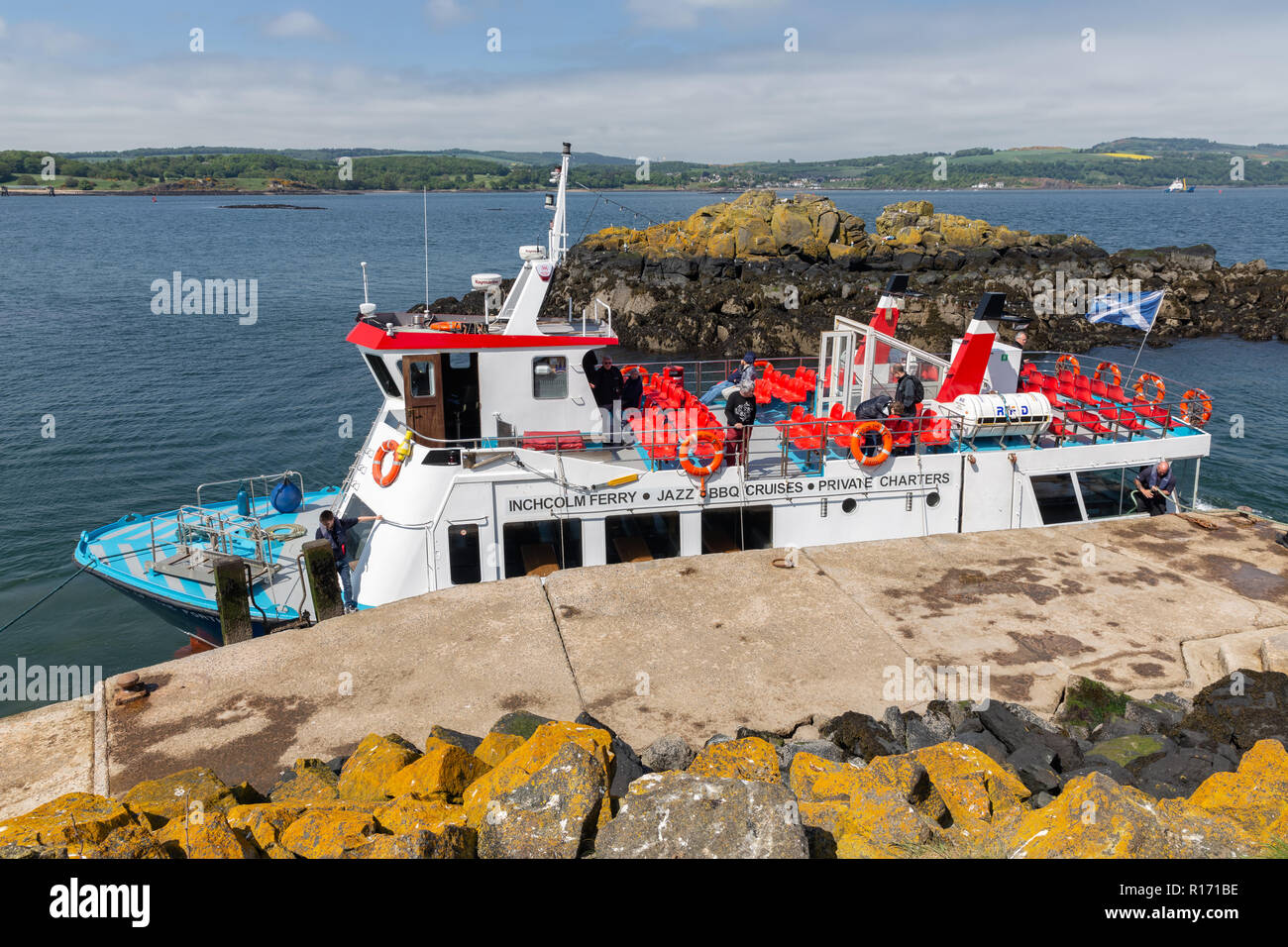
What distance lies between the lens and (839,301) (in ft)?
146

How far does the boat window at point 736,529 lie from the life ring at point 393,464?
453 centimetres

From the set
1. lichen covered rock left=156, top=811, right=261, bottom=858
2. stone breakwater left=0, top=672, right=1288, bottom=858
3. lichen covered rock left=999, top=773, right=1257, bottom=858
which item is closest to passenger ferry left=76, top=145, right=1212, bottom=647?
stone breakwater left=0, top=672, right=1288, bottom=858

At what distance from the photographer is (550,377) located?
12.9 m

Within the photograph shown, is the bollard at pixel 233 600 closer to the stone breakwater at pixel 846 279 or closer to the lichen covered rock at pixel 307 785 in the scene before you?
the lichen covered rock at pixel 307 785

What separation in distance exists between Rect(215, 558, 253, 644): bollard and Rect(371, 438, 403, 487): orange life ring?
2.40 m

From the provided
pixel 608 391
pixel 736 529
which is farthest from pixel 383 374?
pixel 736 529

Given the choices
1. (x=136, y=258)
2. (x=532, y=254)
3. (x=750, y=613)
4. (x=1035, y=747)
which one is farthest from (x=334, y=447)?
(x=136, y=258)

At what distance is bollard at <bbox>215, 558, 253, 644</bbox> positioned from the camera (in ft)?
35.2

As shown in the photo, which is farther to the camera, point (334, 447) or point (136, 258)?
point (136, 258)

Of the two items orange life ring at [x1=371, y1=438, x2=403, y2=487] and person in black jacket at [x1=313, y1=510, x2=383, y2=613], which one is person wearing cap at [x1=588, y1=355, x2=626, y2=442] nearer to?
orange life ring at [x1=371, y1=438, x2=403, y2=487]

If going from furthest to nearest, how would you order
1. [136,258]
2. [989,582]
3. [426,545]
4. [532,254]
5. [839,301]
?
[136,258] → [839,301] → [532,254] → [426,545] → [989,582]
